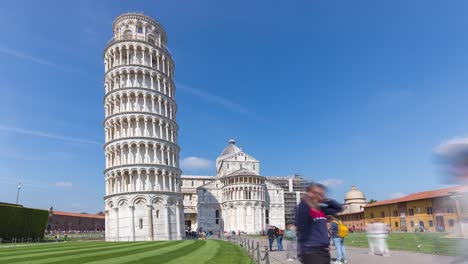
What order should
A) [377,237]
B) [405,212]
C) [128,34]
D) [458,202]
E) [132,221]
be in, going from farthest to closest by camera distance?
1. [405,212]
2. [128,34]
3. [132,221]
4. [377,237]
5. [458,202]

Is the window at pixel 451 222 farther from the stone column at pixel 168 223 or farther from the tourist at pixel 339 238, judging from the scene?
the stone column at pixel 168 223

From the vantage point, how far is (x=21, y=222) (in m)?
48.5

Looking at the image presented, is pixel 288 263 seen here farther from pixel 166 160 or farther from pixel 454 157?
Result: pixel 166 160

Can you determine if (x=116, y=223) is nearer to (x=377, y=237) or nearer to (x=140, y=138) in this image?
(x=140, y=138)

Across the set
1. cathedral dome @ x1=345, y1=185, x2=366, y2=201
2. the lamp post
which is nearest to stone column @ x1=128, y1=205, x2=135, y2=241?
the lamp post

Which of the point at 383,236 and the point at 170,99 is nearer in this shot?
the point at 383,236

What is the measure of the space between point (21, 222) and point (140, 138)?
1994cm

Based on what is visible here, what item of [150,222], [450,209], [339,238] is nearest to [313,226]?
[450,209]

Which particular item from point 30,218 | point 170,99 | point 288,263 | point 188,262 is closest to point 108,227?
point 30,218

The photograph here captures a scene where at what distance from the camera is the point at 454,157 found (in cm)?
536

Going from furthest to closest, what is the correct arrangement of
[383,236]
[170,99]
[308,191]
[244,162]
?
1. [244,162]
2. [170,99]
3. [383,236]
4. [308,191]

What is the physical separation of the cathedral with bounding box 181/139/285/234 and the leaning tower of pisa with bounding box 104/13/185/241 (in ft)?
85.5

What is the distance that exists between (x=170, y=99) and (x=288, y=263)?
48280 millimetres

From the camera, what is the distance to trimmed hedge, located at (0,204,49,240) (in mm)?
45719
